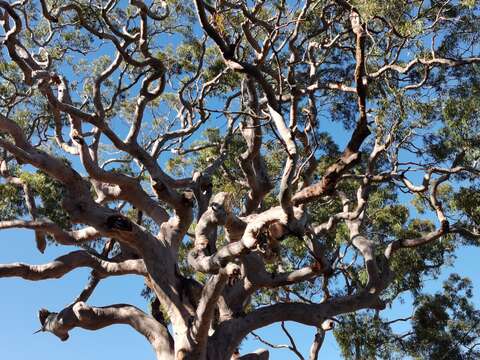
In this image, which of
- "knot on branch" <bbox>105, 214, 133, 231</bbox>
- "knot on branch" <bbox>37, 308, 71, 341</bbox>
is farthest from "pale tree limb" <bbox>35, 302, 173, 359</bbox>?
"knot on branch" <bbox>105, 214, 133, 231</bbox>

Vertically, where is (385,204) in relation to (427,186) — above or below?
above

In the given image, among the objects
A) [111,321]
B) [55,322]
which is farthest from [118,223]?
[55,322]

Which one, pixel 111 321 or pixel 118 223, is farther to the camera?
pixel 111 321

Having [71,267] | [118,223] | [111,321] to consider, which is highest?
[118,223]

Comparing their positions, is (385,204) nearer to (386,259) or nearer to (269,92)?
(386,259)

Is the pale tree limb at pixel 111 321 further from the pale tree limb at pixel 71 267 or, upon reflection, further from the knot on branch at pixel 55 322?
the pale tree limb at pixel 71 267

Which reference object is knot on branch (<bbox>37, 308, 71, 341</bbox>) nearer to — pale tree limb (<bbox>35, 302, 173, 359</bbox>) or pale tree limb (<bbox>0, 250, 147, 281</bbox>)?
pale tree limb (<bbox>35, 302, 173, 359</bbox>)

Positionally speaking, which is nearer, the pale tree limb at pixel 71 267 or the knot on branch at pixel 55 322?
the pale tree limb at pixel 71 267

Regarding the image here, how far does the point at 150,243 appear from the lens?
8812 millimetres

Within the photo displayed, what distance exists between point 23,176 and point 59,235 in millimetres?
3896

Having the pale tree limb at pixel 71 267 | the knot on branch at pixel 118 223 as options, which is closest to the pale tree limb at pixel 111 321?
the pale tree limb at pixel 71 267

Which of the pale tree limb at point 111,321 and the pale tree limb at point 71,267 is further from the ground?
the pale tree limb at point 71,267

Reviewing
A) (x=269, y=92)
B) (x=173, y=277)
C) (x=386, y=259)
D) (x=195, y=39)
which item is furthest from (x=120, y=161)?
(x=269, y=92)

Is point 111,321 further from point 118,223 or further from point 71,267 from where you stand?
point 118,223
